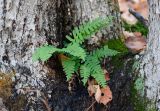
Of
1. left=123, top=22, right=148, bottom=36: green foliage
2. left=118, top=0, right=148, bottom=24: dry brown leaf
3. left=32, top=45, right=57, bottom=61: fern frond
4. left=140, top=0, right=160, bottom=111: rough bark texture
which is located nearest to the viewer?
left=140, top=0, right=160, bottom=111: rough bark texture

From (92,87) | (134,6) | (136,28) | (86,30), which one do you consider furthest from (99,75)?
(134,6)

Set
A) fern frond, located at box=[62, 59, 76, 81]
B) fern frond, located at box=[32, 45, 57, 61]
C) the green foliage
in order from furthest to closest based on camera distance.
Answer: the green foliage < fern frond, located at box=[62, 59, 76, 81] < fern frond, located at box=[32, 45, 57, 61]

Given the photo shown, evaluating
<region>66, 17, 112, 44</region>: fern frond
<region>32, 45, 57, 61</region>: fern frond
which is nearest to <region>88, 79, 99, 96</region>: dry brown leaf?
<region>66, 17, 112, 44</region>: fern frond

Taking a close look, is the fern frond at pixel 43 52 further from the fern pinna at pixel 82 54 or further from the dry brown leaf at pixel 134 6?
the dry brown leaf at pixel 134 6

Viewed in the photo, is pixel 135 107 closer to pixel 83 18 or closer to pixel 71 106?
pixel 71 106

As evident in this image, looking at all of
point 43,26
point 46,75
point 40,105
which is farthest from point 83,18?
point 40,105

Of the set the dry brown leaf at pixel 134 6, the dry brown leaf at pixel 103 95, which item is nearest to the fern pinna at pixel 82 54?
the dry brown leaf at pixel 103 95

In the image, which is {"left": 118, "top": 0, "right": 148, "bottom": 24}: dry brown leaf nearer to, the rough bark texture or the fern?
the fern

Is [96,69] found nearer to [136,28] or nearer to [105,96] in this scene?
[105,96]
